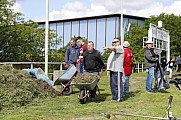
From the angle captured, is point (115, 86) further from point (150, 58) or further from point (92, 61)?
point (150, 58)

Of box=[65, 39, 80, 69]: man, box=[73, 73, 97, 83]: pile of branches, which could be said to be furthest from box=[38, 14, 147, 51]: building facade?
box=[73, 73, 97, 83]: pile of branches

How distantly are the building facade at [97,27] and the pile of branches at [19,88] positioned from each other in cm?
5168

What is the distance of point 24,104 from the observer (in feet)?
33.1

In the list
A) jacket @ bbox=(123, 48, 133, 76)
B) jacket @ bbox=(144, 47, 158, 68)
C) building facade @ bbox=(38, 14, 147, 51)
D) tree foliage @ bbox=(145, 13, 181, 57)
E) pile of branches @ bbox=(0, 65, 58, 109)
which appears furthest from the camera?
building facade @ bbox=(38, 14, 147, 51)

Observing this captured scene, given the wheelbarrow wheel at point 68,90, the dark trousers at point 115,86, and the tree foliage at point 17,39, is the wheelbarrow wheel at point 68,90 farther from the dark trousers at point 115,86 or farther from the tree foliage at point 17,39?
the tree foliage at point 17,39

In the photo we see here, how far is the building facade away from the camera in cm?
6525

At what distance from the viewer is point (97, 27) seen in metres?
67.6

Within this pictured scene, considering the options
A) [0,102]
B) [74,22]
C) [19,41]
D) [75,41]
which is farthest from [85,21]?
[0,102]

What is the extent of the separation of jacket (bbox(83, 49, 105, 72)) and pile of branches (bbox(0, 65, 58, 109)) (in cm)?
142

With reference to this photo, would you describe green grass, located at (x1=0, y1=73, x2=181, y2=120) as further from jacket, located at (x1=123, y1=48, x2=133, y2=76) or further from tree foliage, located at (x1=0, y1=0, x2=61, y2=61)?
tree foliage, located at (x1=0, y1=0, x2=61, y2=61)

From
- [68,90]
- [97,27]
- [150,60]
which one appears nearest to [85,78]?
[68,90]

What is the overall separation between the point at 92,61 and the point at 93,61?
0.10 ft

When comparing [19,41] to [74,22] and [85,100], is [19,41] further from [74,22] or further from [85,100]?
[74,22]

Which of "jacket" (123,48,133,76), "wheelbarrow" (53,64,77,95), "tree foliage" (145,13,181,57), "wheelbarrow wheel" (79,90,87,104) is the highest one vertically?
"tree foliage" (145,13,181,57)
